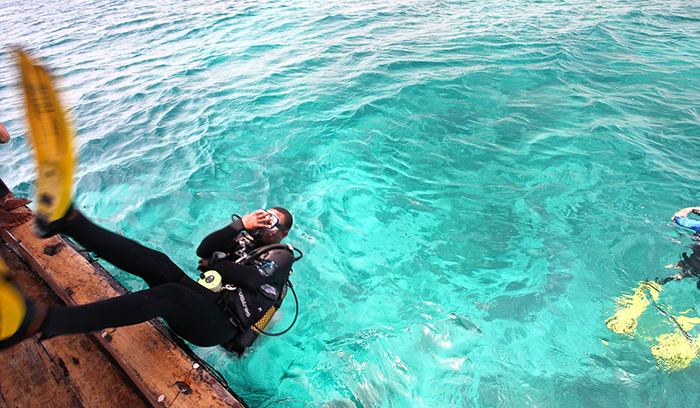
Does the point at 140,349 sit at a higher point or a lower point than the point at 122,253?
lower

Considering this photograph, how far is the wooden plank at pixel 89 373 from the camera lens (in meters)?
2.20

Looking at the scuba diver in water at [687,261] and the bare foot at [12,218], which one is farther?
the scuba diver in water at [687,261]

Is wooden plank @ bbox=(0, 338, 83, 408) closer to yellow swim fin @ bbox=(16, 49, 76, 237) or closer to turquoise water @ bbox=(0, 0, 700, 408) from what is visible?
yellow swim fin @ bbox=(16, 49, 76, 237)

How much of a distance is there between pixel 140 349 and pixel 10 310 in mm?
946

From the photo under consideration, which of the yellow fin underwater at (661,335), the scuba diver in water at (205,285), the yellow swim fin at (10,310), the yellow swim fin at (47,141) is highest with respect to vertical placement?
the yellow swim fin at (47,141)

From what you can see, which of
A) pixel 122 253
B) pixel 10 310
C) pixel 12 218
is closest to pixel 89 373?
pixel 122 253

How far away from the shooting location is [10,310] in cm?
156

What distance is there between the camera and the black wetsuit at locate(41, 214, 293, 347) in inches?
75.7

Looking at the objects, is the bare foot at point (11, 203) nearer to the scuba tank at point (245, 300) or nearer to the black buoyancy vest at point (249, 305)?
the scuba tank at point (245, 300)

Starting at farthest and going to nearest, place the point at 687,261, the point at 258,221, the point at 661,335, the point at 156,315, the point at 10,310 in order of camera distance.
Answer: the point at 687,261, the point at 661,335, the point at 258,221, the point at 156,315, the point at 10,310

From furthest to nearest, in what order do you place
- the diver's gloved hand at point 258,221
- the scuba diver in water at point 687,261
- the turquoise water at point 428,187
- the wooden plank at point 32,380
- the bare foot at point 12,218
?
the scuba diver in water at point 687,261 → the bare foot at point 12,218 → the turquoise water at point 428,187 → the diver's gloved hand at point 258,221 → the wooden plank at point 32,380

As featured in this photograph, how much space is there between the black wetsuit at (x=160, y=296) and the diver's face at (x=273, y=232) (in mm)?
220

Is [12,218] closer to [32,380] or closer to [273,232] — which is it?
[32,380]

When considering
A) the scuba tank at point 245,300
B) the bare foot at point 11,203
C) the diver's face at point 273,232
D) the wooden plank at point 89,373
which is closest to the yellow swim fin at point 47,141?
the wooden plank at point 89,373
